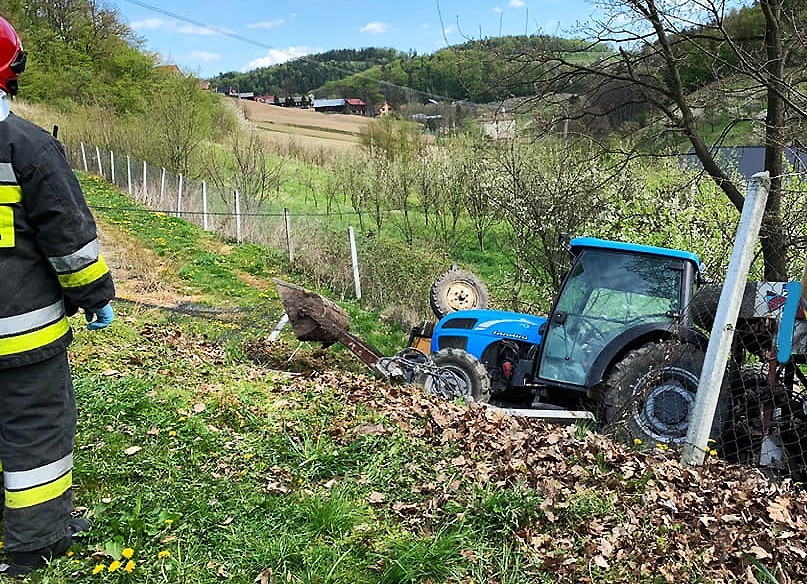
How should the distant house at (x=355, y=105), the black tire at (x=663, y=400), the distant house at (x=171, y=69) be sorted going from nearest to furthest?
1. the black tire at (x=663, y=400)
2. the distant house at (x=171, y=69)
3. the distant house at (x=355, y=105)

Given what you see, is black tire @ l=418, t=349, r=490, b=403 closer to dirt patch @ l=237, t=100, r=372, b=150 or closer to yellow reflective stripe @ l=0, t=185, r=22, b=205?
yellow reflective stripe @ l=0, t=185, r=22, b=205

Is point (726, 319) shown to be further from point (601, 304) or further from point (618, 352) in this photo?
point (601, 304)

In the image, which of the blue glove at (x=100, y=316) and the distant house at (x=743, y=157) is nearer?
the blue glove at (x=100, y=316)

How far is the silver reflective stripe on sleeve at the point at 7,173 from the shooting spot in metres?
2.80

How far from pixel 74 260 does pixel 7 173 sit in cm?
44

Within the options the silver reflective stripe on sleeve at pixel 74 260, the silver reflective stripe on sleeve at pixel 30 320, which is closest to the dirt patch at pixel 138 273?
the silver reflective stripe on sleeve at pixel 30 320

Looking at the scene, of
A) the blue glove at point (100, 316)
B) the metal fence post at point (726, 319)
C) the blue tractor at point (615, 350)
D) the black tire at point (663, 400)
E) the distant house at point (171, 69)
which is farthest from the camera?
the distant house at point (171, 69)

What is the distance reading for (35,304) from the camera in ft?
9.79

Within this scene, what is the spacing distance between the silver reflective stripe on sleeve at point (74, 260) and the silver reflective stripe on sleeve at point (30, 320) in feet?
0.69

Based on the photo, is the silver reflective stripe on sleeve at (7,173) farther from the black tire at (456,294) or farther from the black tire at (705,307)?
the black tire at (456,294)

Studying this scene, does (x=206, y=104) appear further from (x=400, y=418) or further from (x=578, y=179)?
(x=400, y=418)

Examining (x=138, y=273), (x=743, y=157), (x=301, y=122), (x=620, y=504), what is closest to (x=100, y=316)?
(x=620, y=504)

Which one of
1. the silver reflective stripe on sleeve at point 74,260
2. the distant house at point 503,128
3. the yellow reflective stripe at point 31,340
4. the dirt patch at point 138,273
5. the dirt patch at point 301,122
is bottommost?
the dirt patch at point 138,273

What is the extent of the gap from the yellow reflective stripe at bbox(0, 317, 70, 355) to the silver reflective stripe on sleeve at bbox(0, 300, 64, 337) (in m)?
0.02
